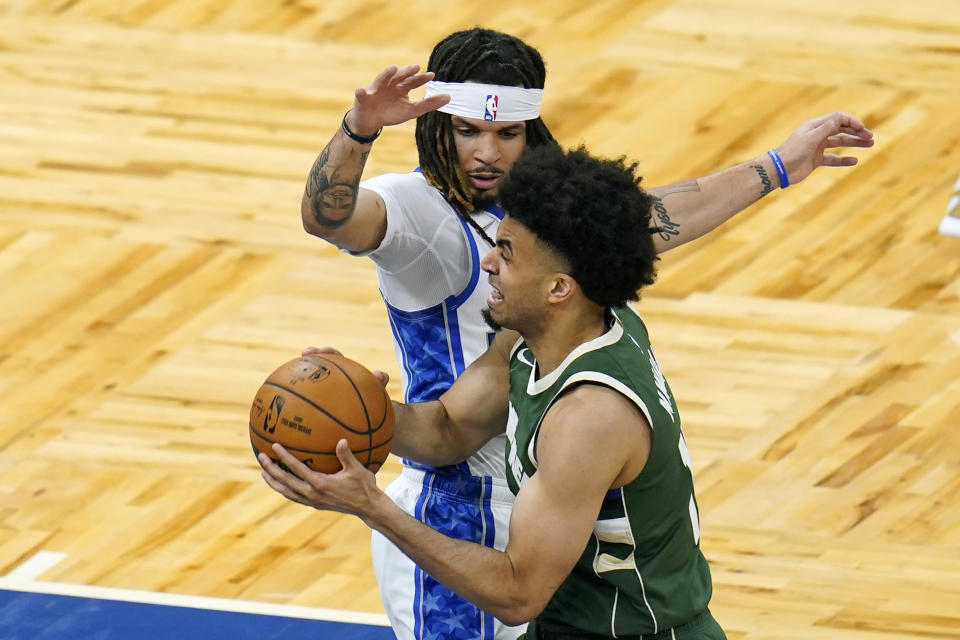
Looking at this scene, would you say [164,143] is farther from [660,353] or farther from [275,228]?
[660,353]

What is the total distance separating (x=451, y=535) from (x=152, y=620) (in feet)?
6.12

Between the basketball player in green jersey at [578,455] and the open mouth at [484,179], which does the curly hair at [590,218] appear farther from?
the open mouth at [484,179]

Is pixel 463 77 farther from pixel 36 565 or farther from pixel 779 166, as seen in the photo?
pixel 36 565

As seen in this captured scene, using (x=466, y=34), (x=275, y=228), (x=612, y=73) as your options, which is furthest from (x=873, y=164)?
(x=466, y=34)

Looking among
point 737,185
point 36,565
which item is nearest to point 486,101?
point 737,185

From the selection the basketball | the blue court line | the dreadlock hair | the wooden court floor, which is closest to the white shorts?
the basketball

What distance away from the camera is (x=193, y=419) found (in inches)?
291

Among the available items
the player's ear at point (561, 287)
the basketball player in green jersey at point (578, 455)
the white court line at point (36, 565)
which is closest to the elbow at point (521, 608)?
the basketball player in green jersey at point (578, 455)

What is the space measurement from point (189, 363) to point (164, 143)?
233cm

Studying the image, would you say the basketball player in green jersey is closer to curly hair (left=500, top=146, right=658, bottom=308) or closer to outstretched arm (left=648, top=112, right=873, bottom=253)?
curly hair (left=500, top=146, right=658, bottom=308)

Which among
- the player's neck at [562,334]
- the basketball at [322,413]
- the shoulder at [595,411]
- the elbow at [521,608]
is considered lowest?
the elbow at [521,608]

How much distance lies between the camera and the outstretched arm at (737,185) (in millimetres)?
5023

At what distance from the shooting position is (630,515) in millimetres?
3908

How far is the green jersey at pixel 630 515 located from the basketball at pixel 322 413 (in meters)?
0.34
